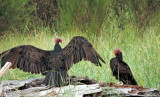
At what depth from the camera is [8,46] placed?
31.5 ft

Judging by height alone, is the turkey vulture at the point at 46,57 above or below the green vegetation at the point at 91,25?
below

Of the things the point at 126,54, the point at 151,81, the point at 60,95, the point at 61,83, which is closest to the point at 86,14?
the point at 126,54

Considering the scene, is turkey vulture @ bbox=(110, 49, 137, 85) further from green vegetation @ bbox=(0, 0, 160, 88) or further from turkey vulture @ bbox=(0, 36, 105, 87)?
green vegetation @ bbox=(0, 0, 160, 88)

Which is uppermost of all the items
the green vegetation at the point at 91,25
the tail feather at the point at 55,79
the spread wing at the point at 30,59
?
the green vegetation at the point at 91,25

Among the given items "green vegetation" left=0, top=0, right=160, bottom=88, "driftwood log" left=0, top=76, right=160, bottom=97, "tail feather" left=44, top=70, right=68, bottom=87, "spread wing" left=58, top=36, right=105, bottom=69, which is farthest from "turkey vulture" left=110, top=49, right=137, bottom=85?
"green vegetation" left=0, top=0, right=160, bottom=88

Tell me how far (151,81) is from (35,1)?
36.0 ft

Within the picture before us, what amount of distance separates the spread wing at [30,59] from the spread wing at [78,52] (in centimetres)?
22

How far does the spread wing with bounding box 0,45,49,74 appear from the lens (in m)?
5.06

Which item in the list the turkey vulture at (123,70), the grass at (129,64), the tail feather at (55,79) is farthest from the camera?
the grass at (129,64)

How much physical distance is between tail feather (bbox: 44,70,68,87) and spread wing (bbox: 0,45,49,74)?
0.24 m

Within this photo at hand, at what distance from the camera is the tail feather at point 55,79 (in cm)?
463

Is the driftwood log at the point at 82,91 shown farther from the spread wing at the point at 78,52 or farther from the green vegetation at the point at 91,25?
the green vegetation at the point at 91,25

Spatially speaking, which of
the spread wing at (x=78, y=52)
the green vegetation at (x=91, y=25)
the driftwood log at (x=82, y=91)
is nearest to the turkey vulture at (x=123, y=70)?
the spread wing at (x=78, y=52)

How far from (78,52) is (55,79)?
2.00 ft
